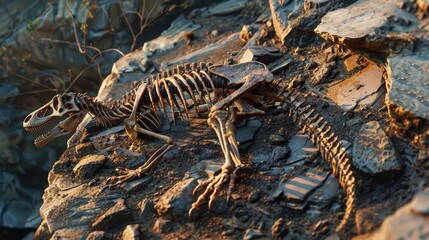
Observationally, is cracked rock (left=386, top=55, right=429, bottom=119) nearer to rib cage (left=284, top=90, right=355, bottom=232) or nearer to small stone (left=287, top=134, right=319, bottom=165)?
rib cage (left=284, top=90, right=355, bottom=232)

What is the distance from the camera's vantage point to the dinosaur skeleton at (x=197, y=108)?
12.4 ft

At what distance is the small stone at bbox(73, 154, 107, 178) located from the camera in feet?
13.8

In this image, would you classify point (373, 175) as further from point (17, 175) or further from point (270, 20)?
point (17, 175)

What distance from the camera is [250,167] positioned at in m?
3.67

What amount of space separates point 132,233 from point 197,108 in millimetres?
1462

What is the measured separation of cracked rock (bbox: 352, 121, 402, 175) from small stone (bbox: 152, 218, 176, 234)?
1220 mm

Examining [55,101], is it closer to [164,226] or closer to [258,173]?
[164,226]

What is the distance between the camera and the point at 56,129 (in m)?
4.34

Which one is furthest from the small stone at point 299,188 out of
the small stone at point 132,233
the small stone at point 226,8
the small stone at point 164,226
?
the small stone at point 226,8

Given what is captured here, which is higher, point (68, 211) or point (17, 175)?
point (68, 211)

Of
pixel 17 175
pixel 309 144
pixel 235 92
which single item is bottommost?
pixel 17 175

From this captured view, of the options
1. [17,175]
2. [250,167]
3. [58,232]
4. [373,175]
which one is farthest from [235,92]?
[17,175]

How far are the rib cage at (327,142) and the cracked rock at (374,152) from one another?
9 cm

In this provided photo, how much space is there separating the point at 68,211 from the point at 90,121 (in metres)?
1.32
